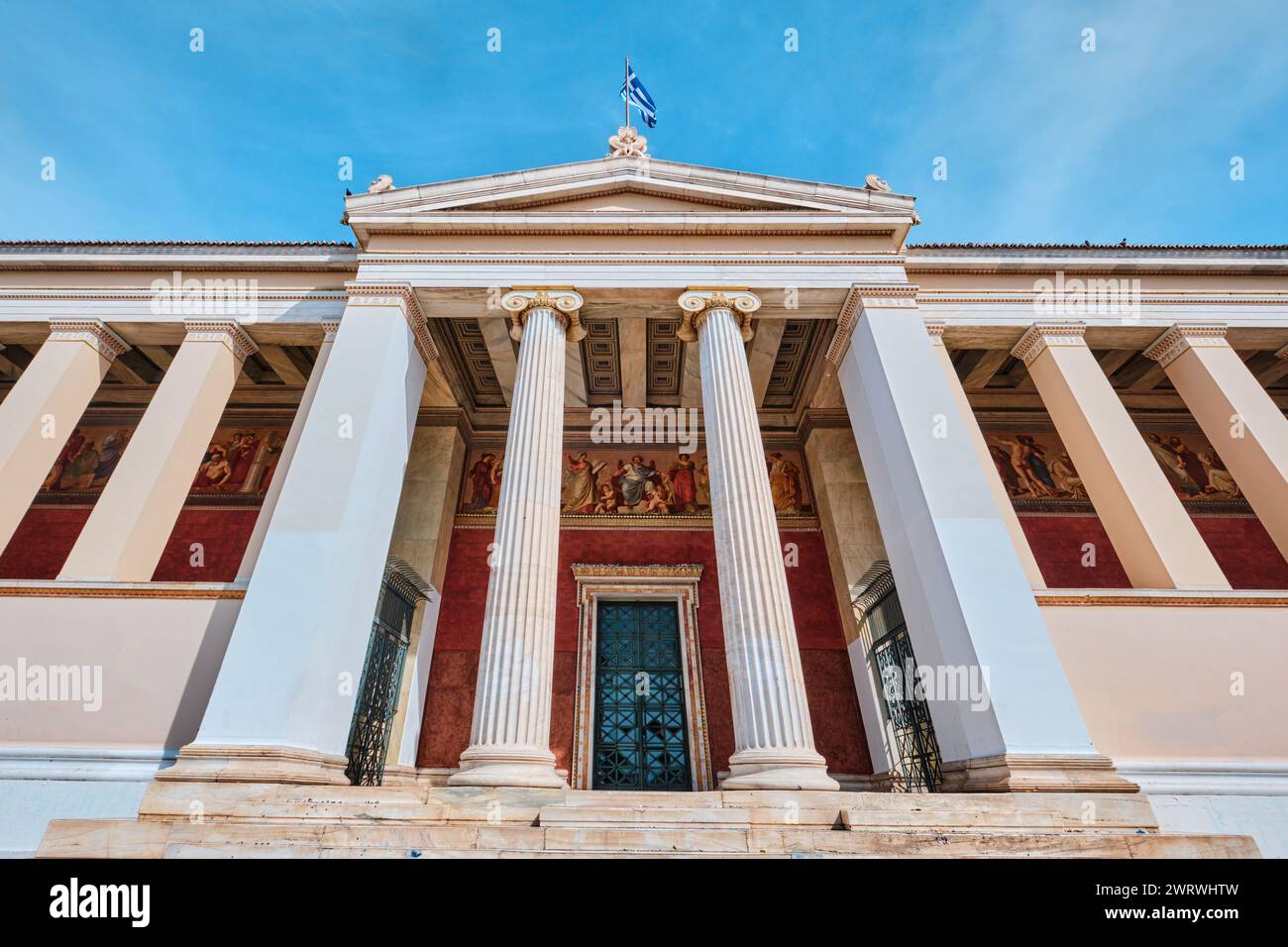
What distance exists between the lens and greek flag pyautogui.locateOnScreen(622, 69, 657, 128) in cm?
1162

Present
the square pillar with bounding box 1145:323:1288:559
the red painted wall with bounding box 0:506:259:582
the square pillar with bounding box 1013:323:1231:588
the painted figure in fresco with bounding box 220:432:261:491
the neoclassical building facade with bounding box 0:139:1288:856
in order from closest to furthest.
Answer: the neoclassical building facade with bounding box 0:139:1288:856 < the square pillar with bounding box 1013:323:1231:588 < the square pillar with bounding box 1145:323:1288:559 < the red painted wall with bounding box 0:506:259:582 < the painted figure in fresco with bounding box 220:432:261:491

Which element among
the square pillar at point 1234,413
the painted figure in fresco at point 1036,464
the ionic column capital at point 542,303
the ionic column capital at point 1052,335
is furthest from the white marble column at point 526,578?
the square pillar at point 1234,413

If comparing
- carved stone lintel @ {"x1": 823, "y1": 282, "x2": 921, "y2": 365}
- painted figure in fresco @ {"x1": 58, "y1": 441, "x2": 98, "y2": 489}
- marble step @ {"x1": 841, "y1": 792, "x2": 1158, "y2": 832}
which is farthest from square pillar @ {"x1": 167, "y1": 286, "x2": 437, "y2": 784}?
painted figure in fresco @ {"x1": 58, "y1": 441, "x2": 98, "y2": 489}

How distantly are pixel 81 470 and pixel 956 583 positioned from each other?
1665 cm

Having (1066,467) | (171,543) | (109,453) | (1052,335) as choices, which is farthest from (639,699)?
(109,453)

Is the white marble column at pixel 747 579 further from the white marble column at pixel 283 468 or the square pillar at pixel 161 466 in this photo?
the square pillar at pixel 161 466

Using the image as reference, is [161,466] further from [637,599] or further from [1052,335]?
[1052,335]

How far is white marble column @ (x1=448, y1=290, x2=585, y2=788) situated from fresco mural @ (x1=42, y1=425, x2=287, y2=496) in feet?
23.8

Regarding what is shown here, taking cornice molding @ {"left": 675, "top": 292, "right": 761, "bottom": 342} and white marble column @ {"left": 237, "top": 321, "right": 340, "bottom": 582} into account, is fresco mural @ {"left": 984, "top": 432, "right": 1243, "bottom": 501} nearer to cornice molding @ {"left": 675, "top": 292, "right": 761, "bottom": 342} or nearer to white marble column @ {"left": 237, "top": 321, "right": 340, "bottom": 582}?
cornice molding @ {"left": 675, "top": 292, "right": 761, "bottom": 342}

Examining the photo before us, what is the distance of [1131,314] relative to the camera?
10219 millimetres

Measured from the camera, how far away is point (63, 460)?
42.0 feet

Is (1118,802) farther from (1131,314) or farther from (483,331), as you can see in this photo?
(483,331)
